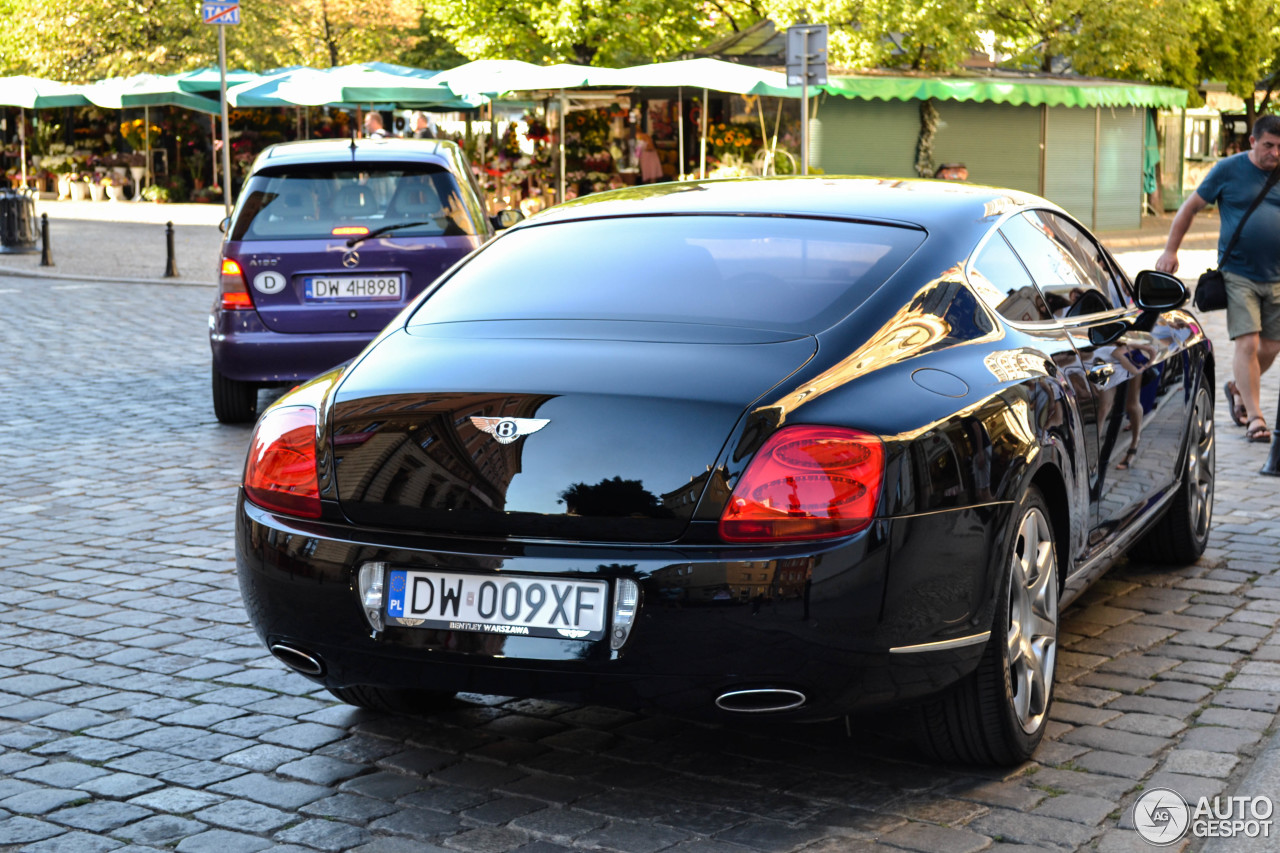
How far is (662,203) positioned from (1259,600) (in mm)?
2727

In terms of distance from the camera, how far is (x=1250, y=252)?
30.1 ft

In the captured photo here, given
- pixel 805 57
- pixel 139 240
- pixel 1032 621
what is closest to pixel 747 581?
pixel 1032 621

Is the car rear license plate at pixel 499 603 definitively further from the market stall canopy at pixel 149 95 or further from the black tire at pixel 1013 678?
the market stall canopy at pixel 149 95

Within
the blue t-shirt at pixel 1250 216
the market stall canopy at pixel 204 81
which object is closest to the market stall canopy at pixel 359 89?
the market stall canopy at pixel 204 81

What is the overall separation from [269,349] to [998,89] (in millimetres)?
22710

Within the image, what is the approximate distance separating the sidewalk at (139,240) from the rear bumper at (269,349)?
1113 centimetres

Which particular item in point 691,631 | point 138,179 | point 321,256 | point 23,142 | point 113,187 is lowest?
point 691,631

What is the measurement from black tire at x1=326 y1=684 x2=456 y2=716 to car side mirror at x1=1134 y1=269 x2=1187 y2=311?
2744 millimetres

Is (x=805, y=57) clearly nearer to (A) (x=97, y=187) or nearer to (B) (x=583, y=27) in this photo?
(B) (x=583, y=27)

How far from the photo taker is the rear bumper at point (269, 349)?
9625 millimetres

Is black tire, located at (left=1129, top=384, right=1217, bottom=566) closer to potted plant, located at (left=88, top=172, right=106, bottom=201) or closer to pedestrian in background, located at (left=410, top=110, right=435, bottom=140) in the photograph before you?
pedestrian in background, located at (left=410, top=110, right=435, bottom=140)

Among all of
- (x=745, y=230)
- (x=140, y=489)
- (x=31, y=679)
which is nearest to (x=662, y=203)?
(x=745, y=230)

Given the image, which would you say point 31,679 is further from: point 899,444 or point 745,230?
point 899,444

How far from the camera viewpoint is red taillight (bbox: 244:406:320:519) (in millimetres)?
3861
